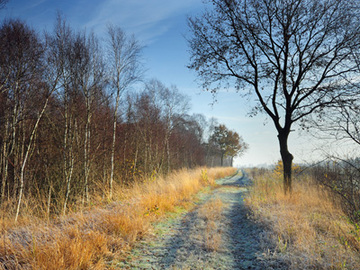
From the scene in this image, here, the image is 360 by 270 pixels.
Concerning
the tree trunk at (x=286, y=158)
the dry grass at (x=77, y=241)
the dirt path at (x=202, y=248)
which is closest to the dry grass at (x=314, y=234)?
the dirt path at (x=202, y=248)

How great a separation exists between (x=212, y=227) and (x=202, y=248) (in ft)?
4.43

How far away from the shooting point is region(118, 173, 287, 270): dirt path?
3.28 m

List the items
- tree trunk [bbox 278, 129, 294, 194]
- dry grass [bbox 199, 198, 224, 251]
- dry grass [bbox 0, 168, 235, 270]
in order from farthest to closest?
tree trunk [bbox 278, 129, 294, 194]
dry grass [bbox 199, 198, 224, 251]
dry grass [bbox 0, 168, 235, 270]

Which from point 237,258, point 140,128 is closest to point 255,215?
point 237,258

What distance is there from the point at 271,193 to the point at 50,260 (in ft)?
25.9

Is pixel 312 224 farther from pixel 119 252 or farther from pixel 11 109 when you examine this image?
pixel 11 109

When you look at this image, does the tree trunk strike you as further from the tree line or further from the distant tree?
the distant tree

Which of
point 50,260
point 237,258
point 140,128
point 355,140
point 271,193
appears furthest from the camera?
point 140,128

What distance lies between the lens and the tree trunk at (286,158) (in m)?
8.12

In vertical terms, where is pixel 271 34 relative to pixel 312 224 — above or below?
above

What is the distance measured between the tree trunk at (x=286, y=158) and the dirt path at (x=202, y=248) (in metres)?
3.49

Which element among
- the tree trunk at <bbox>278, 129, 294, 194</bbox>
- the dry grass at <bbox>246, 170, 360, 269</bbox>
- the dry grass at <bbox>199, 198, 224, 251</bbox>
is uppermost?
the tree trunk at <bbox>278, 129, 294, 194</bbox>

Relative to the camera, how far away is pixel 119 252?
3420mm

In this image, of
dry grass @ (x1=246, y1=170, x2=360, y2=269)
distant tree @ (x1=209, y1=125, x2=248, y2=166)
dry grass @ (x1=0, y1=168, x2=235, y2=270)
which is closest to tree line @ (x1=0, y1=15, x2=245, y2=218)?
dry grass @ (x1=0, y1=168, x2=235, y2=270)
